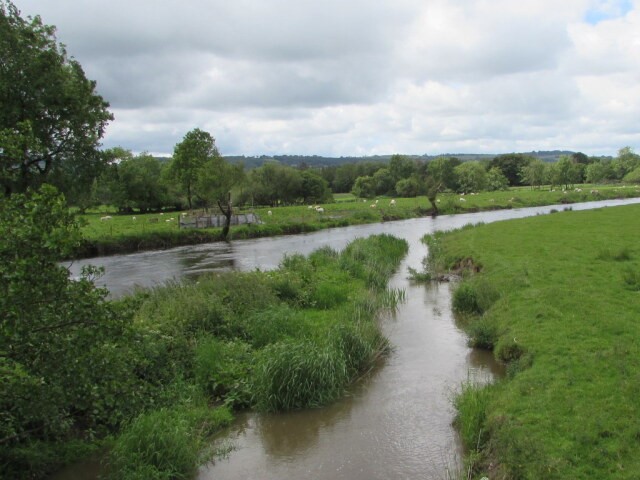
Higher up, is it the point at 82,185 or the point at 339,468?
the point at 82,185

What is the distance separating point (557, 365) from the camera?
1050cm

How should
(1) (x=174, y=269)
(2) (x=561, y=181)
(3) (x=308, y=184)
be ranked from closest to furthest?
(1) (x=174, y=269)
(3) (x=308, y=184)
(2) (x=561, y=181)

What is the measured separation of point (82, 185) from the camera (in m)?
31.6

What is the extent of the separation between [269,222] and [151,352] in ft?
137

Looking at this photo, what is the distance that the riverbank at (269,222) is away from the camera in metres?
39.4

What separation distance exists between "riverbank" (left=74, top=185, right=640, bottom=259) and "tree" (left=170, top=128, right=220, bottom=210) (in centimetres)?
504

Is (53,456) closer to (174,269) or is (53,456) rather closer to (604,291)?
(604,291)

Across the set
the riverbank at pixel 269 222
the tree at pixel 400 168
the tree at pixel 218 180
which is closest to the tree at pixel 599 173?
the tree at pixel 400 168

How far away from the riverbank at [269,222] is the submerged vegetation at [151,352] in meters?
0.98

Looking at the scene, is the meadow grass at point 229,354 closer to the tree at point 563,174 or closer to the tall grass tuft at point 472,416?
the tall grass tuft at point 472,416

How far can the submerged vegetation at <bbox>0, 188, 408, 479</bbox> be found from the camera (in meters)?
6.21

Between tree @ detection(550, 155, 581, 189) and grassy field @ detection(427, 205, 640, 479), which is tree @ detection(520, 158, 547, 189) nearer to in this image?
tree @ detection(550, 155, 581, 189)

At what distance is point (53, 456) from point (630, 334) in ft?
39.2

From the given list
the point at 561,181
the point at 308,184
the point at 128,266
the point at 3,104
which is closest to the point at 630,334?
the point at 128,266
